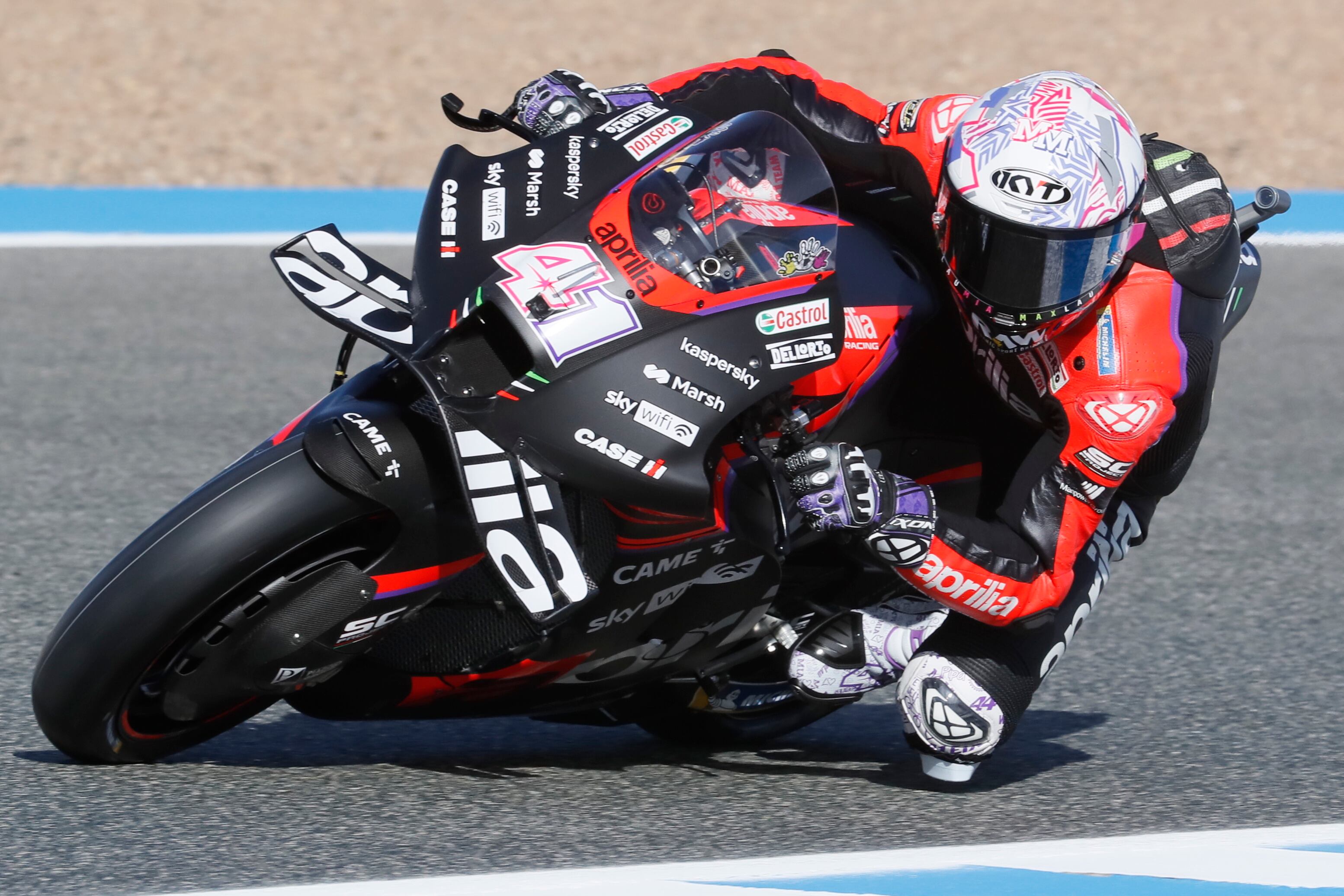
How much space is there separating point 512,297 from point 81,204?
630cm

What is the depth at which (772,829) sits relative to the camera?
10.7 ft

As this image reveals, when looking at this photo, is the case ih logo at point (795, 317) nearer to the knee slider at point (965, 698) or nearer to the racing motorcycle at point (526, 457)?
the racing motorcycle at point (526, 457)

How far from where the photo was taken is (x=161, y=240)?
26.5ft

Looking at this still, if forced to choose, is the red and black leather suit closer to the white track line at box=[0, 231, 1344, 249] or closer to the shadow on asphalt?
the shadow on asphalt

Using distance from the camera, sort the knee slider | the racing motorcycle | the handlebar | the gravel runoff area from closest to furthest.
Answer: the racing motorcycle, the knee slider, the handlebar, the gravel runoff area

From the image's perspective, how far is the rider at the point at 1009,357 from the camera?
3.16 meters

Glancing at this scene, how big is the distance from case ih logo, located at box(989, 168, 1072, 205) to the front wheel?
120 centimetres

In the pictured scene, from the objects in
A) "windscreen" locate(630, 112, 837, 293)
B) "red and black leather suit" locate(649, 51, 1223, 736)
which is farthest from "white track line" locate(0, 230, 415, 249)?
"windscreen" locate(630, 112, 837, 293)

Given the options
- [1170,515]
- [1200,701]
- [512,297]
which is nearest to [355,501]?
[512,297]

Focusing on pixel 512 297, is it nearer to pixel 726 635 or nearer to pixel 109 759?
pixel 726 635

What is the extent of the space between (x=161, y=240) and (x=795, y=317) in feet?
18.8

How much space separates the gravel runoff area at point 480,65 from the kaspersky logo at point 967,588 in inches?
254

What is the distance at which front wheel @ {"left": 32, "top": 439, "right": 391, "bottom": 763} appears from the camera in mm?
2963

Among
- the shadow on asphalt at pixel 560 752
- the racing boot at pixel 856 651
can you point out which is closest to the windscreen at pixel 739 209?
the racing boot at pixel 856 651
